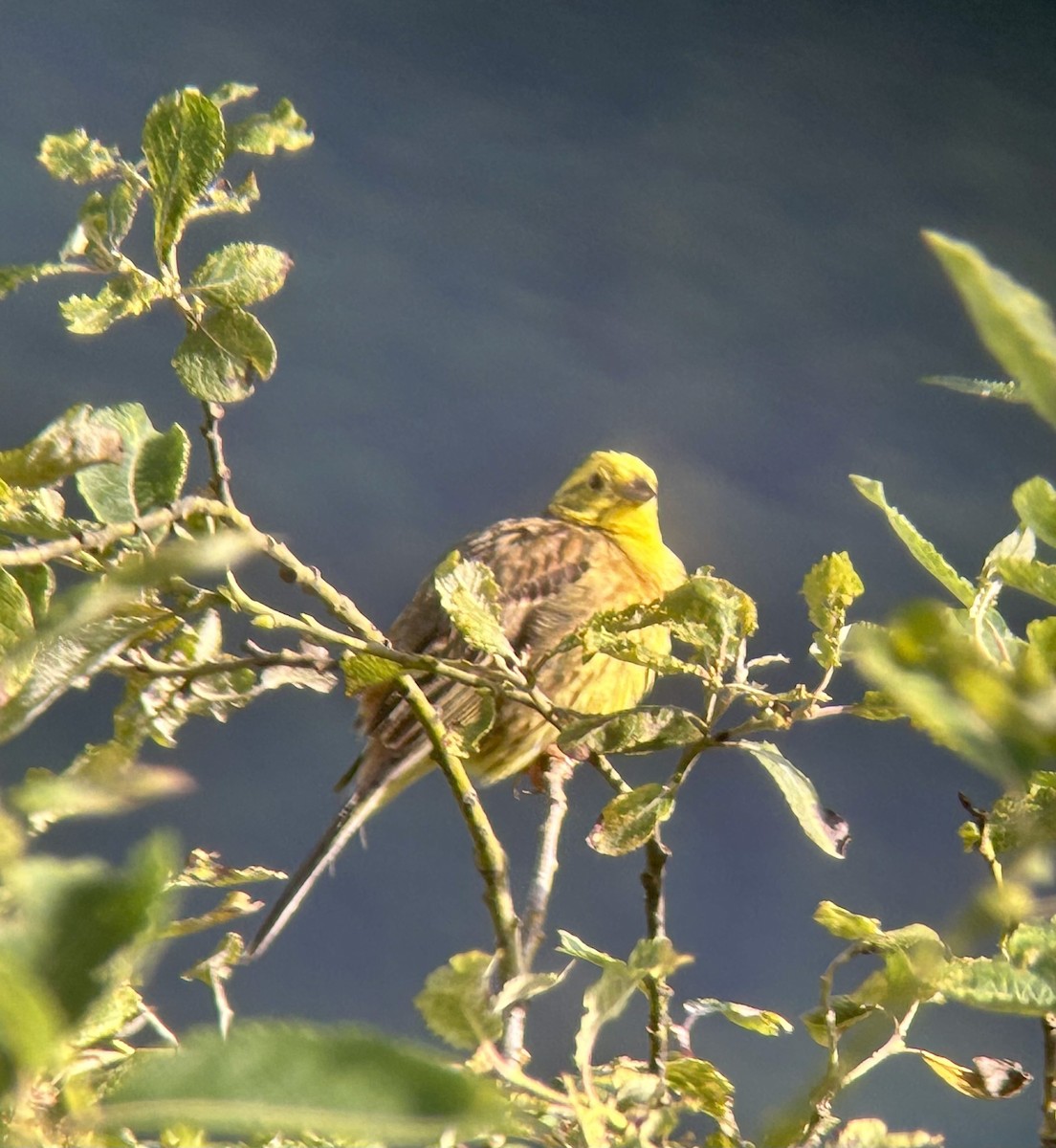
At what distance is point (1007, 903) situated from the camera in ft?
0.55

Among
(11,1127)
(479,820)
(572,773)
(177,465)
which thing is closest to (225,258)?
(177,465)

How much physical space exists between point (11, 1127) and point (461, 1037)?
0.16m

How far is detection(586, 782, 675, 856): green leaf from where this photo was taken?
41 centimetres

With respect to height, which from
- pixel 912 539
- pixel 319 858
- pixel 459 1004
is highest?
pixel 912 539

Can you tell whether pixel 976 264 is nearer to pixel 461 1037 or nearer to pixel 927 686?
pixel 927 686

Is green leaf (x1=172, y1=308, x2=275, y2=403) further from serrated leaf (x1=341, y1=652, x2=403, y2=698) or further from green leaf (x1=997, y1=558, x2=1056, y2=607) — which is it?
green leaf (x1=997, y1=558, x2=1056, y2=607)

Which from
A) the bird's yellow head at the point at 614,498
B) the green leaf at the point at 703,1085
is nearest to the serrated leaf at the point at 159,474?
the green leaf at the point at 703,1085

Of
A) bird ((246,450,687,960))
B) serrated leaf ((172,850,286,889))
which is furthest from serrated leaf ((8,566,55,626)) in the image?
bird ((246,450,687,960))

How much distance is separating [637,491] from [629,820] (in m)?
1.16

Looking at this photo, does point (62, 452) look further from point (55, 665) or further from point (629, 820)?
point (629, 820)

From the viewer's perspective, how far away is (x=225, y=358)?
44 cm

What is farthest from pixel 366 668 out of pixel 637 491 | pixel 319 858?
pixel 637 491

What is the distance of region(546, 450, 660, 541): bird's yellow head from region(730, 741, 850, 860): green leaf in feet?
3.79

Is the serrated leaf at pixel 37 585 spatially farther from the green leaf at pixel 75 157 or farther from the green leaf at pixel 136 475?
the green leaf at pixel 75 157
